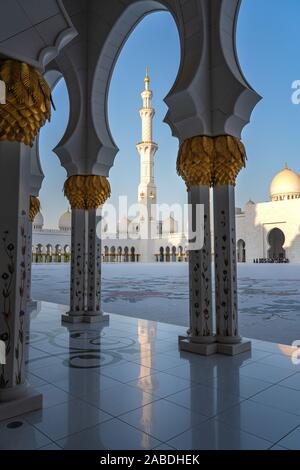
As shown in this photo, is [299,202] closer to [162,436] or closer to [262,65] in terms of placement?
[262,65]

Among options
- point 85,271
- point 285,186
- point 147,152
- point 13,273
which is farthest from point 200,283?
point 285,186

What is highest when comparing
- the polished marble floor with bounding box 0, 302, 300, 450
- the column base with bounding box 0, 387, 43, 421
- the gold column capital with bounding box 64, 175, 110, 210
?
the gold column capital with bounding box 64, 175, 110, 210

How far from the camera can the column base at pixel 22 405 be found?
1663mm

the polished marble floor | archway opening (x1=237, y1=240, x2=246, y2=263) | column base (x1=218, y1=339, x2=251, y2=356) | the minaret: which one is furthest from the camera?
archway opening (x1=237, y1=240, x2=246, y2=263)

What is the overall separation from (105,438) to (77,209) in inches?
121

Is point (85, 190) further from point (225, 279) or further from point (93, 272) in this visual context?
point (225, 279)

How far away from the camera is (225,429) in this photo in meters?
1.55

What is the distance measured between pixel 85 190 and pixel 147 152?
2231 cm

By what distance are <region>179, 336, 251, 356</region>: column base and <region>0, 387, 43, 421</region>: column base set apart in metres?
1.40

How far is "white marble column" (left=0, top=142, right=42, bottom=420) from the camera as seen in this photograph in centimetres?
176

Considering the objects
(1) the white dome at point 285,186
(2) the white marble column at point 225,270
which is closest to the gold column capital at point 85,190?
(2) the white marble column at point 225,270

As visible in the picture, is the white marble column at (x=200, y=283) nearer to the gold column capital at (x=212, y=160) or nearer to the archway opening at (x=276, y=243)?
the gold column capital at (x=212, y=160)

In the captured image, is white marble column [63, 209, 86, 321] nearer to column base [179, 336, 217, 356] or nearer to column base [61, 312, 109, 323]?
column base [61, 312, 109, 323]

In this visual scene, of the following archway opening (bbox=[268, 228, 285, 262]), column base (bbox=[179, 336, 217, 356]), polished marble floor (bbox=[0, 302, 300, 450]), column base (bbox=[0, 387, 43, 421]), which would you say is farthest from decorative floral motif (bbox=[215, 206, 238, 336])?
archway opening (bbox=[268, 228, 285, 262])
